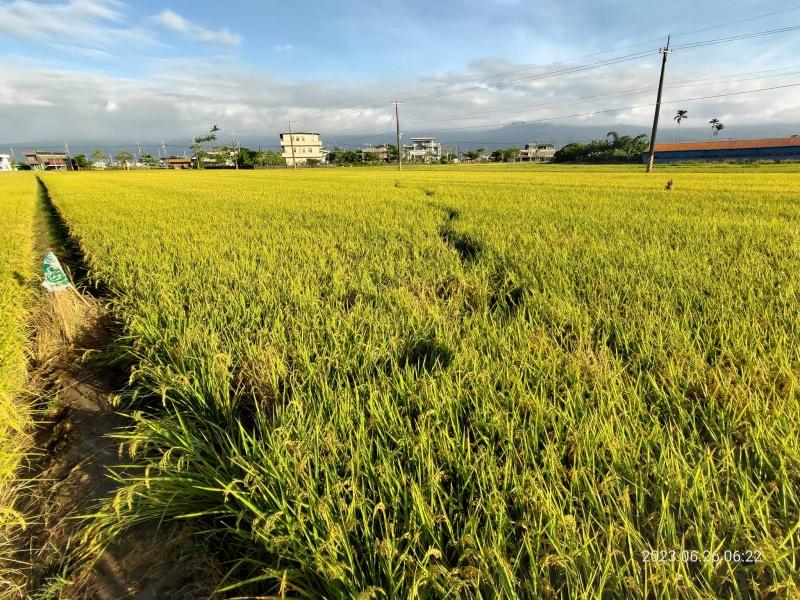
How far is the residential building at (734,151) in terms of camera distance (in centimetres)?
4522

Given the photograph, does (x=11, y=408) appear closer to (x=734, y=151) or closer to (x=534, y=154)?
(x=734, y=151)

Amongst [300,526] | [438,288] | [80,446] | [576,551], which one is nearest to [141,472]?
[80,446]

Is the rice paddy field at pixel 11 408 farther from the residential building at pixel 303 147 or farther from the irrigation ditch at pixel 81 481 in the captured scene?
the residential building at pixel 303 147

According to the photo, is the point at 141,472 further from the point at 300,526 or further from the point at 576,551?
the point at 576,551

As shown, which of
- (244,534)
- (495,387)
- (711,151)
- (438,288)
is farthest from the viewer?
(711,151)

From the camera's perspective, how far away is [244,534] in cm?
123

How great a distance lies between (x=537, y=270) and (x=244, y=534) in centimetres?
307

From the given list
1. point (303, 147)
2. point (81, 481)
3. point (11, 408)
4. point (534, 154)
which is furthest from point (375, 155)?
point (81, 481)

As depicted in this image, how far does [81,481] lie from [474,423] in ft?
6.09

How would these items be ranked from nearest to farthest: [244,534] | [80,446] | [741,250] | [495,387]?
[244,534] → [495,387] → [80,446] → [741,250]

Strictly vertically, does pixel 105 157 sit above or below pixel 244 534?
above

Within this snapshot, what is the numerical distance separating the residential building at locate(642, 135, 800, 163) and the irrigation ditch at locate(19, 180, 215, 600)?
174 feet

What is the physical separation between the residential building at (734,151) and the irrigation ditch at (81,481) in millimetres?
53094
